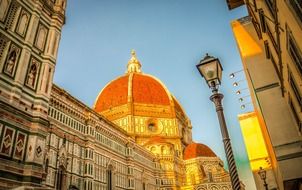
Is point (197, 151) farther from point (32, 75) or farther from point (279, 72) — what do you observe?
point (32, 75)

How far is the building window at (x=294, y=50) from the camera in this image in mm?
5652

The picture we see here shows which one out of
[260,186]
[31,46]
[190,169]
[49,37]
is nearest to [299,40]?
[31,46]

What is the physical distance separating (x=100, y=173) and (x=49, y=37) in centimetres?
2037

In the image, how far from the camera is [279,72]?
939cm

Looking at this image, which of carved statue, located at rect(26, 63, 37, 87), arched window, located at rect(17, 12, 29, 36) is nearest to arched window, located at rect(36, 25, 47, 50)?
arched window, located at rect(17, 12, 29, 36)

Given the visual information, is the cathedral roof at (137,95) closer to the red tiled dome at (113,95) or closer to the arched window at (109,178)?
the red tiled dome at (113,95)

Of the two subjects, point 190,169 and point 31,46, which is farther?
point 190,169

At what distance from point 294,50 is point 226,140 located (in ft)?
8.58

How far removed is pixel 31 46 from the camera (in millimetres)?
10328

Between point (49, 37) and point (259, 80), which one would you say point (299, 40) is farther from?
point (49, 37)

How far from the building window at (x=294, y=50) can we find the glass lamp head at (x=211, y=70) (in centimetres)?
171

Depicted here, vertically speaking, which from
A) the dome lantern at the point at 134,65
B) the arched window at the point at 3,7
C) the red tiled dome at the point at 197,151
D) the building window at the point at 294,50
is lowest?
the building window at the point at 294,50

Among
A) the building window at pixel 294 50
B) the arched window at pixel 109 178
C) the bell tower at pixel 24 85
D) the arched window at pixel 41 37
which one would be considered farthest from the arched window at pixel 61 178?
the building window at pixel 294 50

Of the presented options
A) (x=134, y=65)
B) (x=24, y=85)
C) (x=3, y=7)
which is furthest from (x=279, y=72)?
(x=134, y=65)
